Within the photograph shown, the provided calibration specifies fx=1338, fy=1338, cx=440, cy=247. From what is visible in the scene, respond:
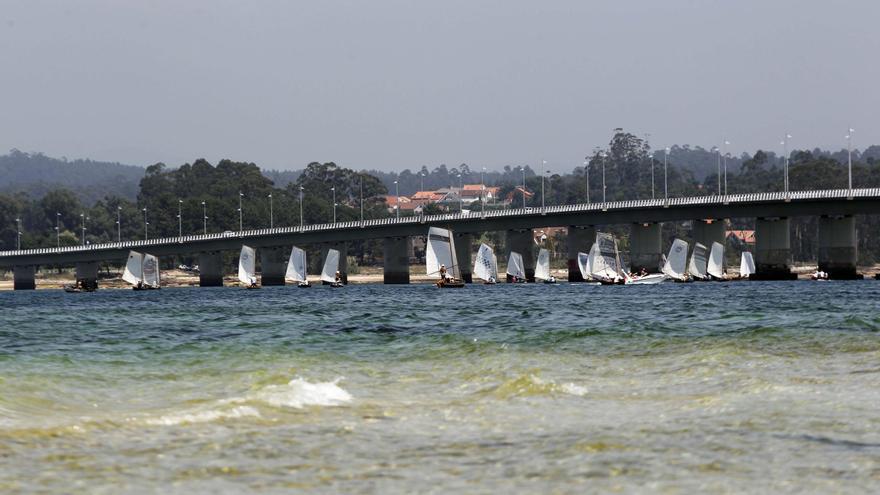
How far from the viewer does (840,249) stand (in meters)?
173

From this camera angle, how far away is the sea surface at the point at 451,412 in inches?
840

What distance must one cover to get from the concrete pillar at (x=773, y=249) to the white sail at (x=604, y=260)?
24.8 metres

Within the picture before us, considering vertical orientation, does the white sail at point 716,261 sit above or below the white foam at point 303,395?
above

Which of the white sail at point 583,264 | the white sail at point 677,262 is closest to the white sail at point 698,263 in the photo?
the white sail at point 677,262

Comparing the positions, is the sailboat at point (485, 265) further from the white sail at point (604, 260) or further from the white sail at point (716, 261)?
the white sail at point (716, 261)

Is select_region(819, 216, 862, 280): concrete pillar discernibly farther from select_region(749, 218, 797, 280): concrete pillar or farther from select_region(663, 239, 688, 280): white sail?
select_region(663, 239, 688, 280): white sail

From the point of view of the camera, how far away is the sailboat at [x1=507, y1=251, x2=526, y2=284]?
Answer: 192m

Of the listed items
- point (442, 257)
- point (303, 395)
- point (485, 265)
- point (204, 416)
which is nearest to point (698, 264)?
point (485, 265)

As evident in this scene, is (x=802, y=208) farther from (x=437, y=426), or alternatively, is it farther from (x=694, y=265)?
(x=437, y=426)

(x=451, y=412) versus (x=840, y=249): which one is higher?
(x=840, y=249)

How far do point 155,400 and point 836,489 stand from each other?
17.7m

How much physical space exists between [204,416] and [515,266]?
6547 inches

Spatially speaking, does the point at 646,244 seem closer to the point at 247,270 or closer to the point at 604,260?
the point at 604,260

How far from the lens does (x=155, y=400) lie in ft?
106
